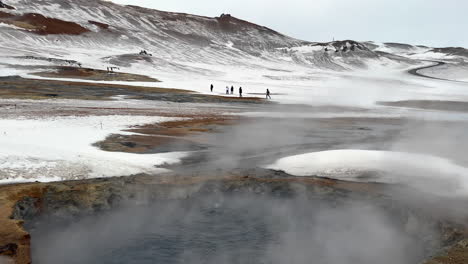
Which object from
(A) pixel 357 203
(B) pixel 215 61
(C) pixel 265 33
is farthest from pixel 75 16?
(A) pixel 357 203

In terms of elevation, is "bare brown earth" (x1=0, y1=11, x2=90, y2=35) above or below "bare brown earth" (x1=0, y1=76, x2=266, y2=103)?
above

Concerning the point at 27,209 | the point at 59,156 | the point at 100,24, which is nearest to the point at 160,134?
the point at 59,156

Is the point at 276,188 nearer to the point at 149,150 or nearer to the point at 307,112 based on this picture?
the point at 149,150

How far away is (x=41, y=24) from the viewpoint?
14262 centimetres

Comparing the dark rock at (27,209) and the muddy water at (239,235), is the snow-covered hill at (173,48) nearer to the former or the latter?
the muddy water at (239,235)

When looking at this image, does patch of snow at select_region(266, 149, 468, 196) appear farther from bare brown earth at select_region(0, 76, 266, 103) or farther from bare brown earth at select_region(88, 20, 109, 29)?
bare brown earth at select_region(88, 20, 109, 29)

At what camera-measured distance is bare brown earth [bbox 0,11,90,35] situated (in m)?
135

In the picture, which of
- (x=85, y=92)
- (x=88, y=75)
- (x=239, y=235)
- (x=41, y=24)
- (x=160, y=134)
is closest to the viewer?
(x=239, y=235)

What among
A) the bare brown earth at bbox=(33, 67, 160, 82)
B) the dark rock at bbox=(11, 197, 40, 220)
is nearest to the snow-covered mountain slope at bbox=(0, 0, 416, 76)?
the bare brown earth at bbox=(33, 67, 160, 82)

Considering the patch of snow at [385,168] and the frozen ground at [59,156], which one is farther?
the frozen ground at [59,156]

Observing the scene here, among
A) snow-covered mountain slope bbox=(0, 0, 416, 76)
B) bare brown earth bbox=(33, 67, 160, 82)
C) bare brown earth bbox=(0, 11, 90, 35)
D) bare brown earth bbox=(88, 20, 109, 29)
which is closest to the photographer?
bare brown earth bbox=(33, 67, 160, 82)

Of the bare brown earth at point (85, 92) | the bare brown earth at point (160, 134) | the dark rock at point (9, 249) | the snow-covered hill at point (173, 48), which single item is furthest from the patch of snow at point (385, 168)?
the snow-covered hill at point (173, 48)

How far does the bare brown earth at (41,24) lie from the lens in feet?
444

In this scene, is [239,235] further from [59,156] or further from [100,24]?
[100,24]
